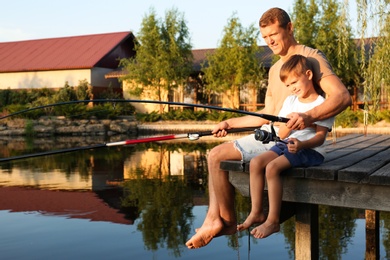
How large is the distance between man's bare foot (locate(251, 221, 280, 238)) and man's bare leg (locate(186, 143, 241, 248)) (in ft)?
0.93

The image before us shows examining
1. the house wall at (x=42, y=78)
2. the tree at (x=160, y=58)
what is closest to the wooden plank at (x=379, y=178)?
the tree at (x=160, y=58)

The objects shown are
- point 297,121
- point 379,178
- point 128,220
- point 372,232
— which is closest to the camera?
point 379,178

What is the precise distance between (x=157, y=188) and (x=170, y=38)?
22.9 m

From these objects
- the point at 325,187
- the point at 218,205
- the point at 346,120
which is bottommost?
the point at 346,120

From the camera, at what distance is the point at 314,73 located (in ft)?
12.3

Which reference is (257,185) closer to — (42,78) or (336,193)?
(336,193)

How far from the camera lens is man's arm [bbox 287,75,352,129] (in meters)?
3.46

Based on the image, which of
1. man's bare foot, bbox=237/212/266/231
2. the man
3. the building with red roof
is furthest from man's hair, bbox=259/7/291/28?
the building with red roof

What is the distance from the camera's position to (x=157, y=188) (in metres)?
10.6

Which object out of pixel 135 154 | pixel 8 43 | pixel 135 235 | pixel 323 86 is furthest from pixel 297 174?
pixel 8 43

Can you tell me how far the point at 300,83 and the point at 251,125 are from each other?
0.57 metres

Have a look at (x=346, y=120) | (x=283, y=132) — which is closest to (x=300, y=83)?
(x=283, y=132)

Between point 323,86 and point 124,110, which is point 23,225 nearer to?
point 323,86

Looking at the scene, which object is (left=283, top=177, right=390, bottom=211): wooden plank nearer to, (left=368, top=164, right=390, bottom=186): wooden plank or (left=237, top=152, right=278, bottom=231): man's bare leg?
(left=368, top=164, right=390, bottom=186): wooden plank
